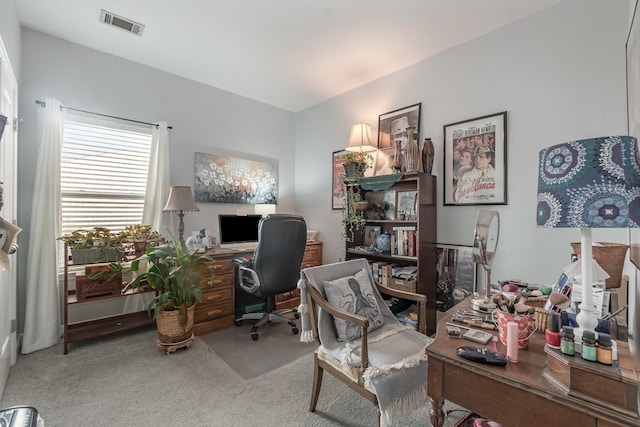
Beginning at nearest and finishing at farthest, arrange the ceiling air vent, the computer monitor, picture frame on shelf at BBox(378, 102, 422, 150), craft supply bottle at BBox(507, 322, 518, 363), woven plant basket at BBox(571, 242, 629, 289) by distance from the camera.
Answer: craft supply bottle at BBox(507, 322, 518, 363), woven plant basket at BBox(571, 242, 629, 289), the ceiling air vent, picture frame on shelf at BBox(378, 102, 422, 150), the computer monitor

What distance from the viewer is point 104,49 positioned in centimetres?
277

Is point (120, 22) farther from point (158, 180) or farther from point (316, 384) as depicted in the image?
point (316, 384)

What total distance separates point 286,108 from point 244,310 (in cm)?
286

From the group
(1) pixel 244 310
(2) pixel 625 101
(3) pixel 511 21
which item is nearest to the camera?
(2) pixel 625 101

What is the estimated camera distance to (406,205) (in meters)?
2.85

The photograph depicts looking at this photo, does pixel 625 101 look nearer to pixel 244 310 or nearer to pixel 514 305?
pixel 514 305

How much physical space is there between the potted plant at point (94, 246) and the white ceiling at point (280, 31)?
1.79 m

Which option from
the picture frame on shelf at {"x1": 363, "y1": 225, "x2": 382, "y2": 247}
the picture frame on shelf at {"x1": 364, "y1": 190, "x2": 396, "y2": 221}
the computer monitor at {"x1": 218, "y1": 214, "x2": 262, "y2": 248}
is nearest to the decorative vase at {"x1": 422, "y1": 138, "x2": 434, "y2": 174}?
the picture frame on shelf at {"x1": 364, "y1": 190, "x2": 396, "y2": 221}

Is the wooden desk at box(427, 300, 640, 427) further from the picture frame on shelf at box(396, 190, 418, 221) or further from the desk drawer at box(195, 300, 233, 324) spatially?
the desk drawer at box(195, 300, 233, 324)

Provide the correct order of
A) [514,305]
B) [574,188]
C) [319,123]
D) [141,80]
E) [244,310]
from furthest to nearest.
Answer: [319,123]
[244,310]
[141,80]
[514,305]
[574,188]

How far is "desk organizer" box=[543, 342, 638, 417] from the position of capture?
669 millimetres

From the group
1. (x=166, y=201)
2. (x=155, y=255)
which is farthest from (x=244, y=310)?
(x=166, y=201)

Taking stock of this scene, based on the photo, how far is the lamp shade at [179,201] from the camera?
2855mm

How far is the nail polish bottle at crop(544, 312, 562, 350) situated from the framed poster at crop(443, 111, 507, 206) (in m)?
1.69
